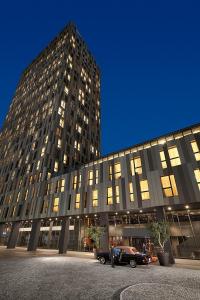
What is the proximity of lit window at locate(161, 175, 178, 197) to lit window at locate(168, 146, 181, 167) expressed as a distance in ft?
5.79

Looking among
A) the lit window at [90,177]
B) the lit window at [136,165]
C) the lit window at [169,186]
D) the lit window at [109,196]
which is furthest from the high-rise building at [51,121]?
the lit window at [169,186]

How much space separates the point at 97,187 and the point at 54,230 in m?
16.4

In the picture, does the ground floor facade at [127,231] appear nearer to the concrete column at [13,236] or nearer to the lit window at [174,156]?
the concrete column at [13,236]

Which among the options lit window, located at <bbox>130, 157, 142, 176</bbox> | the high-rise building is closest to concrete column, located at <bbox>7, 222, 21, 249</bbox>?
the high-rise building

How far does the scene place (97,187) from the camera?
27.6 metres

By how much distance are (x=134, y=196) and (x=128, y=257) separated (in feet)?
28.1

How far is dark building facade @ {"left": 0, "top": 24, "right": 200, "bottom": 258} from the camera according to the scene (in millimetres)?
21984

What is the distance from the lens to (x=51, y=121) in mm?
46344

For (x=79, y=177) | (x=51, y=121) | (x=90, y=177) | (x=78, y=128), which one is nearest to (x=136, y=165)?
(x=90, y=177)

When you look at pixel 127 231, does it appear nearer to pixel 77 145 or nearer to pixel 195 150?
pixel 195 150

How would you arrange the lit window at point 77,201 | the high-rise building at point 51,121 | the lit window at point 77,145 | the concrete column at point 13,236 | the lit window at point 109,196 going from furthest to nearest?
the lit window at point 77,145 → the high-rise building at point 51,121 → the concrete column at point 13,236 → the lit window at point 77,201 → the lit window at point 109,196

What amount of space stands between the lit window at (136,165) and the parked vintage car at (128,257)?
34.8 ft

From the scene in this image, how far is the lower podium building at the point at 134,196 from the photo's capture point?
21.2 m

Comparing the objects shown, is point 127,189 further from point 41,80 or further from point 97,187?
point 41,80
